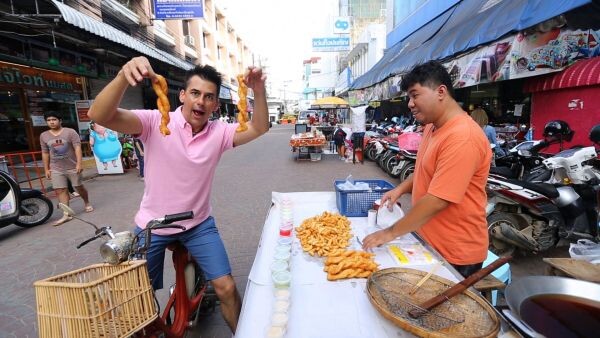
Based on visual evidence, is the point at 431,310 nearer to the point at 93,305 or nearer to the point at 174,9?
the point at 93,305

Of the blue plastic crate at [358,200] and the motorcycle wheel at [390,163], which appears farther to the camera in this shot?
the motorcycle wheel at [390,163]

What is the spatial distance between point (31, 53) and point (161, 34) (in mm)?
10572

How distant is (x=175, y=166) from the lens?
2.14 meters

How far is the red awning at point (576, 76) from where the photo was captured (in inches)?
211

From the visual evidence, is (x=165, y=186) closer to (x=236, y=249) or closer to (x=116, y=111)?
(x=116, y=111)

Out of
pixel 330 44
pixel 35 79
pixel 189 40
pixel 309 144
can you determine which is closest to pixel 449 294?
pixel 309 144

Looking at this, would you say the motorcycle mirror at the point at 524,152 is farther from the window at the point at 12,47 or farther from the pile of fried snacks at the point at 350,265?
the window at the point at 12,47

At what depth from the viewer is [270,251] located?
2012 millimetres

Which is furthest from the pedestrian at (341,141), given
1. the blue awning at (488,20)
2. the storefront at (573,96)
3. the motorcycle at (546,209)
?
the motorcycle at (546,209)

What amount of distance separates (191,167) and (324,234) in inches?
41.1

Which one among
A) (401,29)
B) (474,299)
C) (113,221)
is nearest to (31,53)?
(113,221)

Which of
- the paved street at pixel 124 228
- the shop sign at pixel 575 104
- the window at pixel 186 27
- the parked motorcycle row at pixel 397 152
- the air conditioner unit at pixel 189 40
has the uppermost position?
the window at pixel 186 27

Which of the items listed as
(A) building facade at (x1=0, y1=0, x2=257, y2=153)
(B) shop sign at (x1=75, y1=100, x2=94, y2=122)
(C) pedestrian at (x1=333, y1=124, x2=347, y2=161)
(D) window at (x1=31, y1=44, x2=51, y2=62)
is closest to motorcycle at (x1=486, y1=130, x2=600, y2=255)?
(A) building facade at (x1=0, y1=0, x2=257, y2=153)

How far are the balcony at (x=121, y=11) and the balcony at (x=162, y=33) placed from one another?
7.34 feet
